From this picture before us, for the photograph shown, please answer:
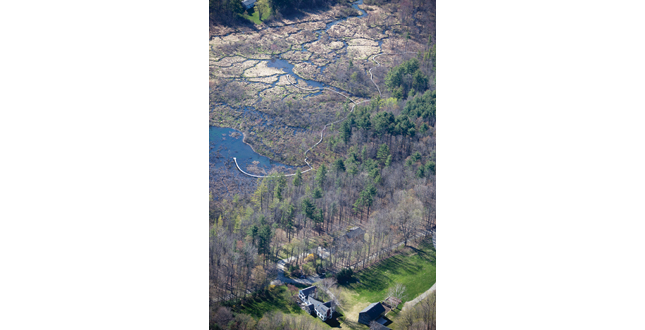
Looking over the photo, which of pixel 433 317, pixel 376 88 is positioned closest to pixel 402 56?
pixel 376 88

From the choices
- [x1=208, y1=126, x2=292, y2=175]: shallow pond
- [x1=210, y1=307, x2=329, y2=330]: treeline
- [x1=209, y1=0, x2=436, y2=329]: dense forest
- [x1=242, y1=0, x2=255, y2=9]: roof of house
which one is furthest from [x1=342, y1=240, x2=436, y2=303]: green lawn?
[x1=242, y1=0, x2=255, y2=9]: roof of house

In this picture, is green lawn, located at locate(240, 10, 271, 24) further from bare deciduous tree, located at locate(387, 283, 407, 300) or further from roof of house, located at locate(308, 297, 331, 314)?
bare deciduous tree, located at locate(387, 283, 407, 300)

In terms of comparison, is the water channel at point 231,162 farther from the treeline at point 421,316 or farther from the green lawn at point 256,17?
the treeline at point 421,316

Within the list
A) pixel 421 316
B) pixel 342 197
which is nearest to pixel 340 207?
pixel 342 197

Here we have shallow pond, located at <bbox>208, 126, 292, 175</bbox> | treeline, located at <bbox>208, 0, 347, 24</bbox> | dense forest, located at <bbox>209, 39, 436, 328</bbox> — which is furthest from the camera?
treeline, located at <bbox>208, 0, 347, 24</bbox>

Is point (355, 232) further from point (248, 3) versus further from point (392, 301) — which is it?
point (248, 3)

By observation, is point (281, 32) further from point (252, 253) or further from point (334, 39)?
point (252, 253)

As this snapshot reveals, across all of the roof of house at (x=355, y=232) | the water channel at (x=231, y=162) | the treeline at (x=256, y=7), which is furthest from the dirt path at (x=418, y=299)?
the treeline at (x=256, y=7)
